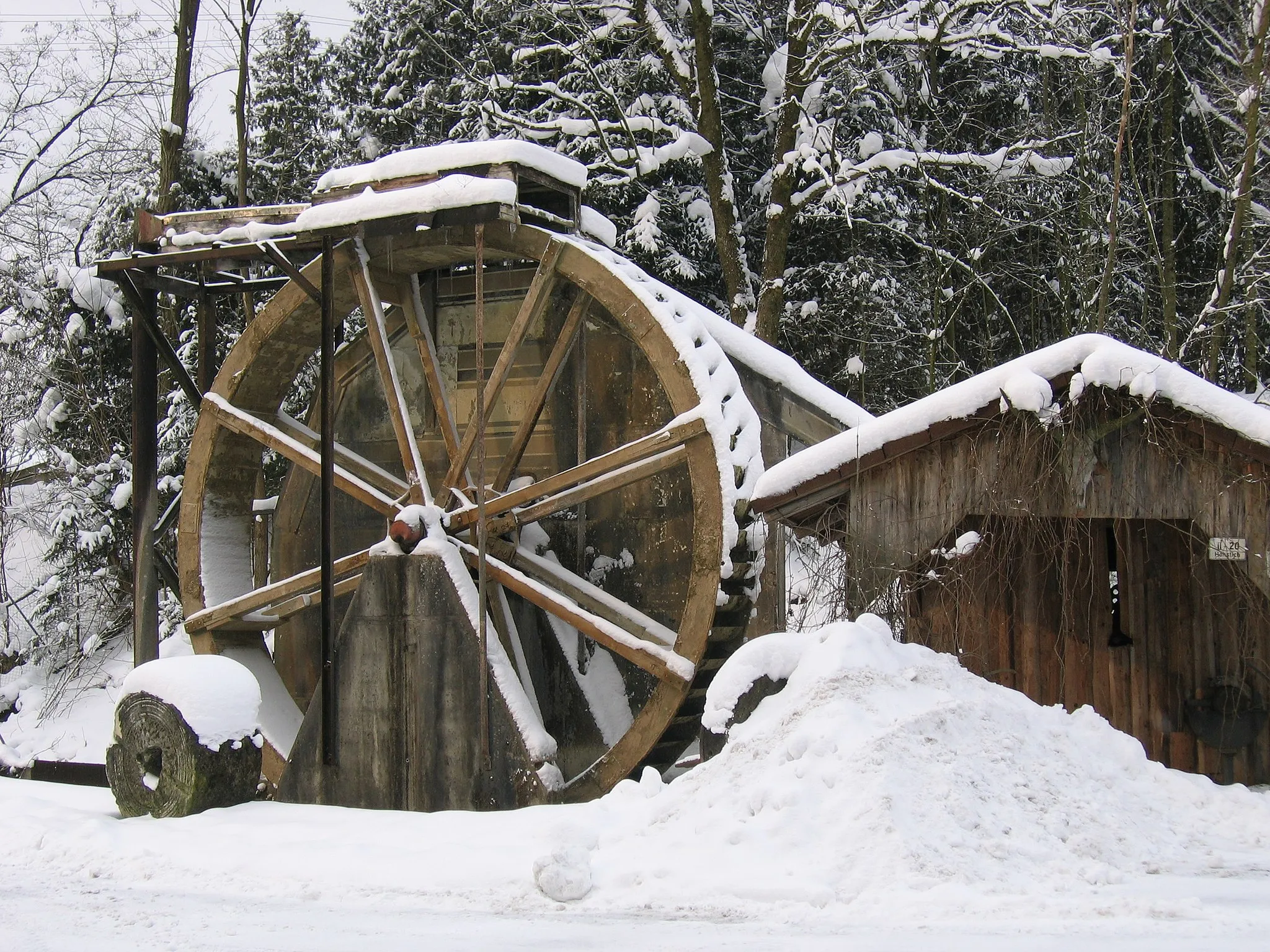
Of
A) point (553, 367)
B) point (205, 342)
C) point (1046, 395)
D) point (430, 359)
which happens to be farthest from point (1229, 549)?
point (205, 342)

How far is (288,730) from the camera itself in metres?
9.85

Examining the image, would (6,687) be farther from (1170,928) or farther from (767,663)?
(1170,928)

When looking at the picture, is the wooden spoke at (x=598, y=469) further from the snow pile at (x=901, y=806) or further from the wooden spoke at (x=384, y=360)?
the snow pile at (x=901, y=806)

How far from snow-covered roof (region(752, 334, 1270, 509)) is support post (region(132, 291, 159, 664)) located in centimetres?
543

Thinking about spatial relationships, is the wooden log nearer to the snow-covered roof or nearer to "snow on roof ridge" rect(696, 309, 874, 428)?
the snow-covered roof

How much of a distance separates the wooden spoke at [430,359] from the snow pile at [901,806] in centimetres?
375

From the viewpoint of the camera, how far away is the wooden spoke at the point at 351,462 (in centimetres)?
1023

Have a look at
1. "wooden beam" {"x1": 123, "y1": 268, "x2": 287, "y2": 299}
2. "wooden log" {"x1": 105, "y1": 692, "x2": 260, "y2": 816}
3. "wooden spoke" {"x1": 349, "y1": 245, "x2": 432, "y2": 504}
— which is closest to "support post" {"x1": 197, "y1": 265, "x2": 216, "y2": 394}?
"wooden beam" {"x1": 123, "y1": 268, "x2": 287, "y2": 299}

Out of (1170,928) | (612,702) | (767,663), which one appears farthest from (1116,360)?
(612,702)

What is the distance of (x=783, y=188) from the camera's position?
48.1 ft

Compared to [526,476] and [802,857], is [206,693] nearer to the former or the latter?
[526,476]

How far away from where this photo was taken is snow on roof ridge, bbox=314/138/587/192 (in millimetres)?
8805

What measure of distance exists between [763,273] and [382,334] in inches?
241

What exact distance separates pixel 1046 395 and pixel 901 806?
2.46m
